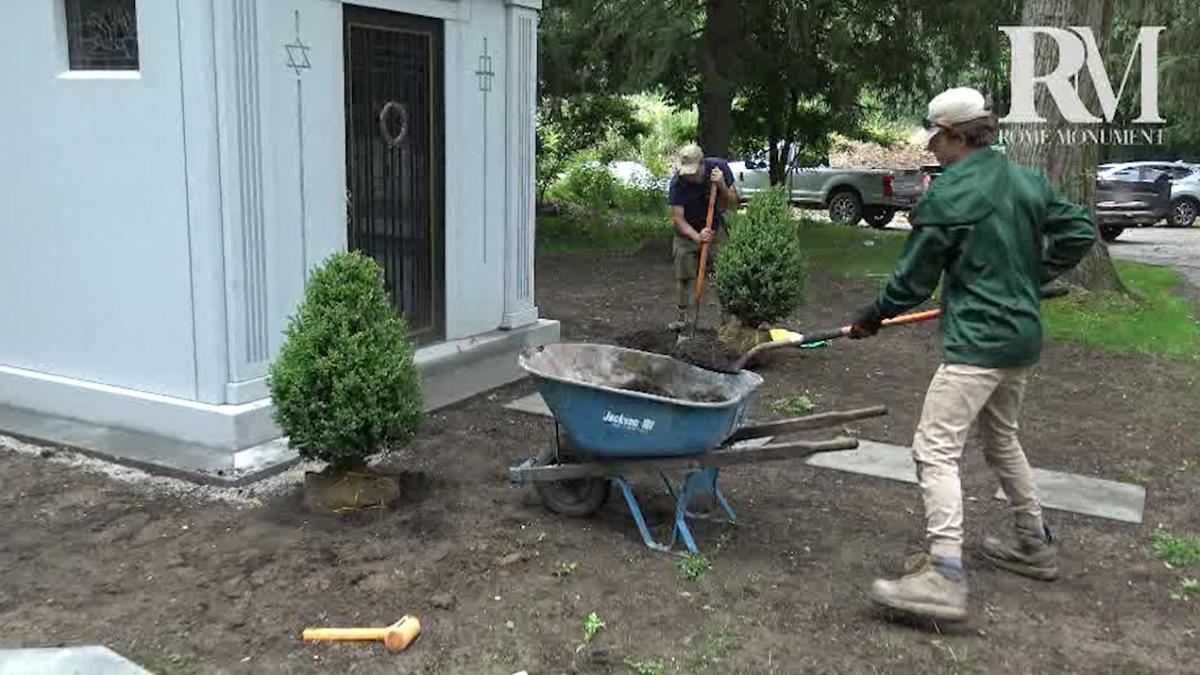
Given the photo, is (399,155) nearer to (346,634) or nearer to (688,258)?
(688,258)

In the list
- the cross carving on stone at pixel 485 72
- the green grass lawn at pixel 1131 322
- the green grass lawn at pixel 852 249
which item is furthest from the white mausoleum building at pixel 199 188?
the green grass lawn at pixel 852 249

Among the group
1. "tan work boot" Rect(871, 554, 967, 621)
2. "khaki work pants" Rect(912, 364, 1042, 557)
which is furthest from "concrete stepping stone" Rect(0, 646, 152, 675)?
"khaki work pants" Rect(912, 364, 1042, 557)

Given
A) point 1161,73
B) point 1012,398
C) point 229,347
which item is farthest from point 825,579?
point 1161,73

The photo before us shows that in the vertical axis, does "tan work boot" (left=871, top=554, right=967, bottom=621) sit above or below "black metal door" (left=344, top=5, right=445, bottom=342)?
below

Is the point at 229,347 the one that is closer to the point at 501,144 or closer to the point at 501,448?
the point at 501,448

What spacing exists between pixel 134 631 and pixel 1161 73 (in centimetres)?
2910

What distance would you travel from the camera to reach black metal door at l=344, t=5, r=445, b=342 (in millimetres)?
6566

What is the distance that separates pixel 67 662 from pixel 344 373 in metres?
1.68

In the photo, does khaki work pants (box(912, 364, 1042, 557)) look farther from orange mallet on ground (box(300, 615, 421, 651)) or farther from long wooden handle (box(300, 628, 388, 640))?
long wooden handle (box(300, 628, 388, 640))

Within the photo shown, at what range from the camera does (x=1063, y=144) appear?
11.1 metres

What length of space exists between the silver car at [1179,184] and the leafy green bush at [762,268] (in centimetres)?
1921

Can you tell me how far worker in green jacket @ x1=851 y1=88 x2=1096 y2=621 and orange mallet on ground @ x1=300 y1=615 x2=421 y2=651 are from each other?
1.73 meters

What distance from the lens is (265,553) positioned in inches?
184

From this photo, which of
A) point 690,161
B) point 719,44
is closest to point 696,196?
point 690,161
